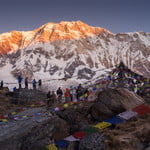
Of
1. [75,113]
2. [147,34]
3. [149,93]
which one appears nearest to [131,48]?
[147,34]

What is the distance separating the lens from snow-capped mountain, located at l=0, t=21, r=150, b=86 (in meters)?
99.8

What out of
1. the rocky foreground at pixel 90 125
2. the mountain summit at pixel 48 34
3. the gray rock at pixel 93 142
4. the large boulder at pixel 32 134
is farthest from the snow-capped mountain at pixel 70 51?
the gray rock at pixel 93 142

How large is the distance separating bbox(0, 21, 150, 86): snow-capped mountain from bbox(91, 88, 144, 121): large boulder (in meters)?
81.0

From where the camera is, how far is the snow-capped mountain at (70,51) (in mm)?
99812

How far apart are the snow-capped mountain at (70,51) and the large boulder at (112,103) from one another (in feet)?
266

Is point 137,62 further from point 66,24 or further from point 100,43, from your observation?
point 66,24

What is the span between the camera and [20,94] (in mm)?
21625

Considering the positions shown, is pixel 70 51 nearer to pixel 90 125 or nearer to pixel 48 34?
pixel 48 34

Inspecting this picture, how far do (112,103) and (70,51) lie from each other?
350 ft

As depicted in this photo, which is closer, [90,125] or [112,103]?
[90,125]

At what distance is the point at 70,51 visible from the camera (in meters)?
114

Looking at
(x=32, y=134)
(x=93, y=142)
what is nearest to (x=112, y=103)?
(x=93, y=142)

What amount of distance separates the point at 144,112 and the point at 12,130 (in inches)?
224

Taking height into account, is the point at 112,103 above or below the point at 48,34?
below
